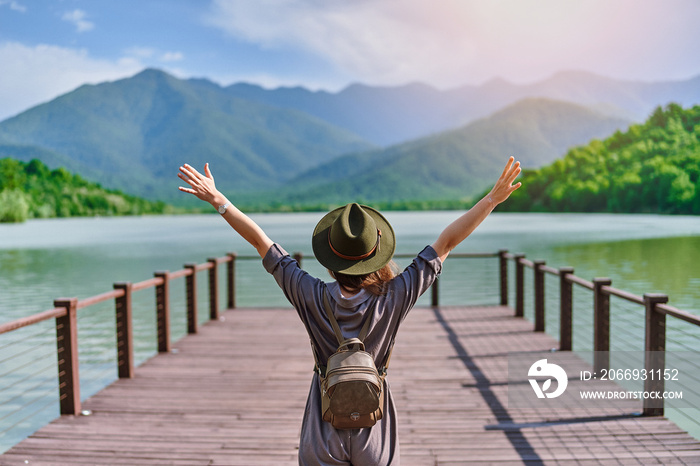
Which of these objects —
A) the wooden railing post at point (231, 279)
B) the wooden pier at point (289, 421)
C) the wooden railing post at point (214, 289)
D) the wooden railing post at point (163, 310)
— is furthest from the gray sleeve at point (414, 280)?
the wooden railing post at point (231, 279)

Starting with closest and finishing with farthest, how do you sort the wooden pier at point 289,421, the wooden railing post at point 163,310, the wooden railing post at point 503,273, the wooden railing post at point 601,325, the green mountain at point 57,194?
the wooden pier at point 289,421, the wooden railing post at point 601,325, the wooden railing post at point 163,310, the wooden railing post at point 503,273, the green mountain at point 57,194

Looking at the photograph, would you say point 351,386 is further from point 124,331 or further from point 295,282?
point 124,331

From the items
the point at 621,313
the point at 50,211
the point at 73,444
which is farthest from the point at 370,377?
the point at 50,211

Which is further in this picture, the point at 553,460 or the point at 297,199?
the point at 297,199

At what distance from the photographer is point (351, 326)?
189cm

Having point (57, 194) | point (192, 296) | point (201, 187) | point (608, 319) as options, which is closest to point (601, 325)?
point (608, 319)

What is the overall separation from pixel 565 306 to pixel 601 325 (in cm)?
104

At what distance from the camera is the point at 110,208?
4786 inches

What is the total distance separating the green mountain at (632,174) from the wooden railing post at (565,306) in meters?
81.4

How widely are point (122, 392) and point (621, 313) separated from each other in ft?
49.7

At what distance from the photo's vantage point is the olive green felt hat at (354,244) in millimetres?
1819

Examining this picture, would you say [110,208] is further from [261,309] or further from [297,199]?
[261,309]

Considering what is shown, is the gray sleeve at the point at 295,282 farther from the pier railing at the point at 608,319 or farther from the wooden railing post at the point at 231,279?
the wooden railing post at the point at 231,279

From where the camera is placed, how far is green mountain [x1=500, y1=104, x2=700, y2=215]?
80.1 metres
